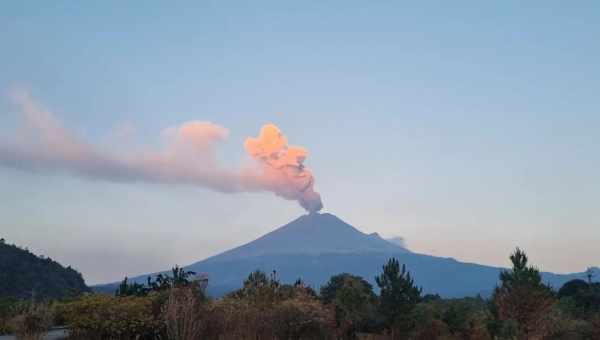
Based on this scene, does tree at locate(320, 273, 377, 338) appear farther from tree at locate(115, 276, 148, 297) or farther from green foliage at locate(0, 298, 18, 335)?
green foliage at locate(0, 298, 18, 335)

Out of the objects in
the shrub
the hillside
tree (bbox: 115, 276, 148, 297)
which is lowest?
the shrub

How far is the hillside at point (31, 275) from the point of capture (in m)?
60.8

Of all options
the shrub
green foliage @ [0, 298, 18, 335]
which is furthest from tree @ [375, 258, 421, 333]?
green foliage @ [0, 298, 18, 335]

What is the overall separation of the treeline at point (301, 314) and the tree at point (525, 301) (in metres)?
0.04

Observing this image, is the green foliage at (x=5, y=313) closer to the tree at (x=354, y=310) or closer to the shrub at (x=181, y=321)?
the shrub at (x=181, y=321)

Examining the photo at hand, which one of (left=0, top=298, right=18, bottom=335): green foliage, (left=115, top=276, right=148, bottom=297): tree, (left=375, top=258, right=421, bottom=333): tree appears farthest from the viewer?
(left=115, top=276, right=148, bottom=297): tree

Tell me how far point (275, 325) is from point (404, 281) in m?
8.50

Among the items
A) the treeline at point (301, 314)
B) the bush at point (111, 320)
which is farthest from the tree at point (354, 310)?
the bush at point (111, 320)

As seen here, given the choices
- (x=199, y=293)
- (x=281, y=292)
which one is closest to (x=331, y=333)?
(x=281, y=292)

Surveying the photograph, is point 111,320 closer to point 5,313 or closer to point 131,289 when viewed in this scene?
point 5,313

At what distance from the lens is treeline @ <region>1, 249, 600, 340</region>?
19.2 metres

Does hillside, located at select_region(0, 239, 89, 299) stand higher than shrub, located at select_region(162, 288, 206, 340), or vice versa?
hillside, located at select_region(0, 239, 89, 299)

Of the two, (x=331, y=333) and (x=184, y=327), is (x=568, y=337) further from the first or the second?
(x=184, y=327)

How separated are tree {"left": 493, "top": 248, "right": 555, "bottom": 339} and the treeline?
4 centimetres
